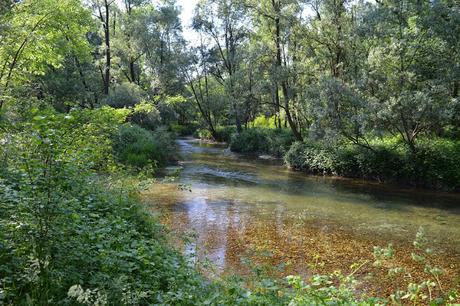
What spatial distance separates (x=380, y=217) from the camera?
13.4 metres

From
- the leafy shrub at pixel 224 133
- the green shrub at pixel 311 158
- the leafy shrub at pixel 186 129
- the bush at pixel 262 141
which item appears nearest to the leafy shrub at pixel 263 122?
the leafy shrub at pixel 224 133

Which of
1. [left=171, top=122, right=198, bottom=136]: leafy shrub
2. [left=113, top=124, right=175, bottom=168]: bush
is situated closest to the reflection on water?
[left=113, top=124, right=175, bottom=168]: bush

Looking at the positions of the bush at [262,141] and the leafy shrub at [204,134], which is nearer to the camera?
the bush at [262,141]

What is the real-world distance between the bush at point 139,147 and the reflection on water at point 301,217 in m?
2.67

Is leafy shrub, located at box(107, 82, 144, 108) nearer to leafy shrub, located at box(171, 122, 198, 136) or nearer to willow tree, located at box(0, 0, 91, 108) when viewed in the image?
willow tree, located at box(0, 0, 91, 108)

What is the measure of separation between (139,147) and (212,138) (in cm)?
2643

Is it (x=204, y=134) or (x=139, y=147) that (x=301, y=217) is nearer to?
(x=139, y=147)

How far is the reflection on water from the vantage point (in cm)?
988

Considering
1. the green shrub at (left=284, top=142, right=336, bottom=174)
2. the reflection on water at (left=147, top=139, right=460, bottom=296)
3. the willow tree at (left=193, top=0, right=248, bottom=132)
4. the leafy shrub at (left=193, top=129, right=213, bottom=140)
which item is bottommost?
the reflection on water at (left=147, top=139, right=460, bottom=296)

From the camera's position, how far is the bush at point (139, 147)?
20.8 meters

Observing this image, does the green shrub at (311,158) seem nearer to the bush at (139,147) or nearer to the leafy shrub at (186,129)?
the bush at (139,147)

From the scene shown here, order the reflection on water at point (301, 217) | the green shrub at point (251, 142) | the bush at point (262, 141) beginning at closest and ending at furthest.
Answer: the reflection on water at point (301, 217) < the bush at point (262, 141) < the green shrub at point (251, 142)

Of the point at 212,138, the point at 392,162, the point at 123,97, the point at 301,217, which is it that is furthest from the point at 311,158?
the point at 212,138

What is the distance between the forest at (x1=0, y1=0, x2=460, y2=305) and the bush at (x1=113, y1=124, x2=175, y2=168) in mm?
105
